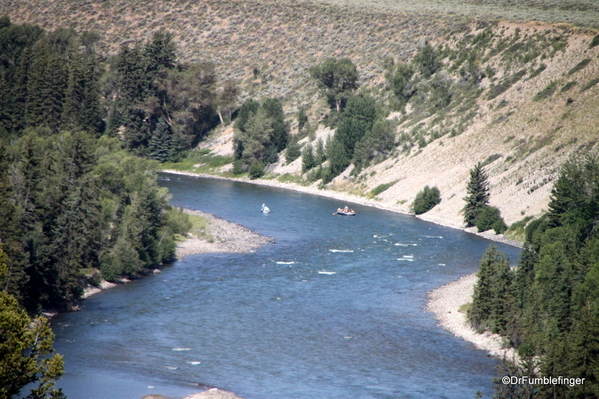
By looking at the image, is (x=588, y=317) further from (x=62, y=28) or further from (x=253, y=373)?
(x=62, y=28)

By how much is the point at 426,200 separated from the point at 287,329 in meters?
51.6

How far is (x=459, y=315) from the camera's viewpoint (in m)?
56.2

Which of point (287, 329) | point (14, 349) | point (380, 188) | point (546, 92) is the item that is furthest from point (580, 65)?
point (14, 349)

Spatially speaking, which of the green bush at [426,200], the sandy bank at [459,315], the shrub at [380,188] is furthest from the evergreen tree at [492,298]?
the shrub at [380,188]

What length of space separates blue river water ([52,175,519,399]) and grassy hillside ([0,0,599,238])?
857 inches

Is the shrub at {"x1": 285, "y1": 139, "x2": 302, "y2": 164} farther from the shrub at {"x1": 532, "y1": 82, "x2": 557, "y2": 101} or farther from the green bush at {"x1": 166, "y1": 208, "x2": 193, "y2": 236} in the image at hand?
the green bush at {"x1": 166, "y1": 208, "x2": 193, "y2": 236}

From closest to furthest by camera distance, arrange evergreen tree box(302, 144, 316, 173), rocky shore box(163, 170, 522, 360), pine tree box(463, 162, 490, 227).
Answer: rocky shore box(163, 170, 522, 360) < pine tree box(463, 162, 490, 227) < evergreen tree box(302, 144, 316, 173)

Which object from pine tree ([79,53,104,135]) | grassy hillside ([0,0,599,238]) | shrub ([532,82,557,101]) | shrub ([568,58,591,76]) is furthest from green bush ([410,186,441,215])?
pine tree ([79,53,104,135])

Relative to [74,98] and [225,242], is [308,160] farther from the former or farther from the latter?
[225,242]

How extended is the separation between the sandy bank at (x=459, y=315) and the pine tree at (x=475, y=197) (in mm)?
23874

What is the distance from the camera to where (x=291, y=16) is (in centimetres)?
18238

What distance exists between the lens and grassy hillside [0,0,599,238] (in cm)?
9869

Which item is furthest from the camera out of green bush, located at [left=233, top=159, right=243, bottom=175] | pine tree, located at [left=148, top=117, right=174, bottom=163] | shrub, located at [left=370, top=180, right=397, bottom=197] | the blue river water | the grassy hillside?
pine tree, located at [left=148, top=117, right=174, bottom=163]

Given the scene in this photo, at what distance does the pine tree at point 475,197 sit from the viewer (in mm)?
91188
